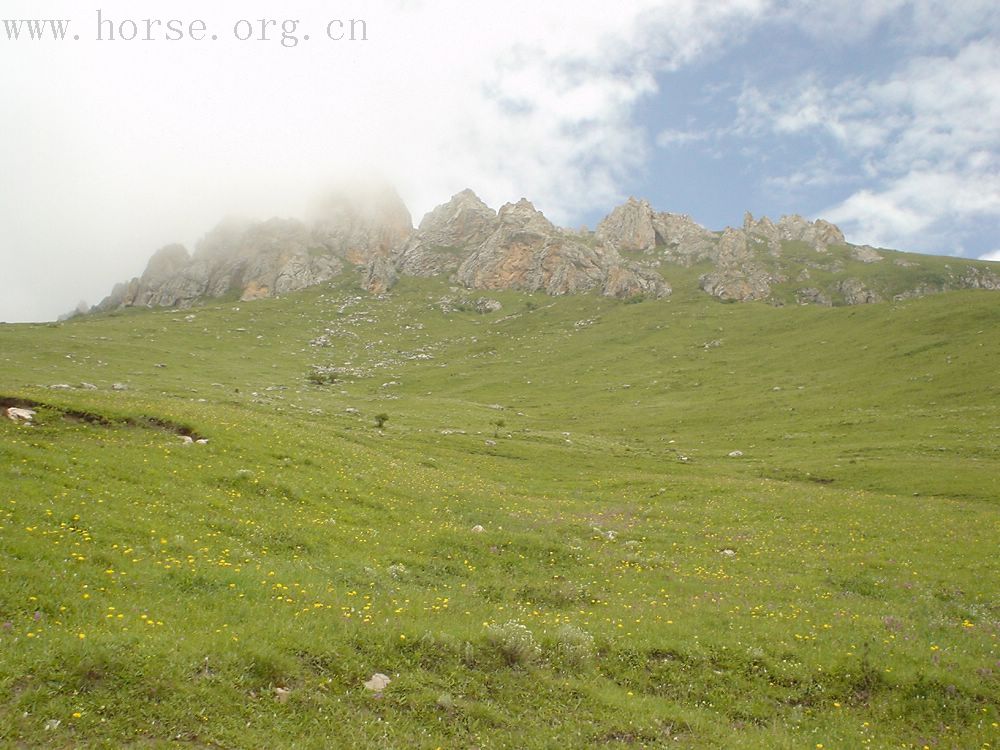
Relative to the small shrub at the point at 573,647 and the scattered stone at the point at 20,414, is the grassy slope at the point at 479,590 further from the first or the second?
the scattered stone at the point at 20,414

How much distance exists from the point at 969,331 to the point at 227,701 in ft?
368

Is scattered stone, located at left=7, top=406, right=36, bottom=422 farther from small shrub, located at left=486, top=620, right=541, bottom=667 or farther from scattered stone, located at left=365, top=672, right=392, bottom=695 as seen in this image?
small shrub, located at left=486, top=620, right=541, bottom=667

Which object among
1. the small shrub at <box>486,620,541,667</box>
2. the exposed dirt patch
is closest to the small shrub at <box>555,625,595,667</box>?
the small shrub at <box>486,620,541,667</box>

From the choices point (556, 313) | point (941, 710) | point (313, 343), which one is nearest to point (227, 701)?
point (941, 710)

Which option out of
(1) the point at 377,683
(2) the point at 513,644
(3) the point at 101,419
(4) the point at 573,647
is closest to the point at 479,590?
(4) the point at 573,647

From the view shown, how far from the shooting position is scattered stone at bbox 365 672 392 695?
11323mm

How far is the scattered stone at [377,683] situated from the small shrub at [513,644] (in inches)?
115

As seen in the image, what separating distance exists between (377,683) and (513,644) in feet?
11.4

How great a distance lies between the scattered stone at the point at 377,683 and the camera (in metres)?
11.3

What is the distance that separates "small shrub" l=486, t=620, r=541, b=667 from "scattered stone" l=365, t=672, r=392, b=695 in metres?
2.93

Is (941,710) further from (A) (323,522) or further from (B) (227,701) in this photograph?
(A) (323,522)

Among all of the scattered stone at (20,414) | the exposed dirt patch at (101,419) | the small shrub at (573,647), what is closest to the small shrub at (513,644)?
the small shrub at (573,647)

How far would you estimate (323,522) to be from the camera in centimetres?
2177

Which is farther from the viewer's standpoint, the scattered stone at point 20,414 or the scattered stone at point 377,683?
the scattered stone at point 20,414
